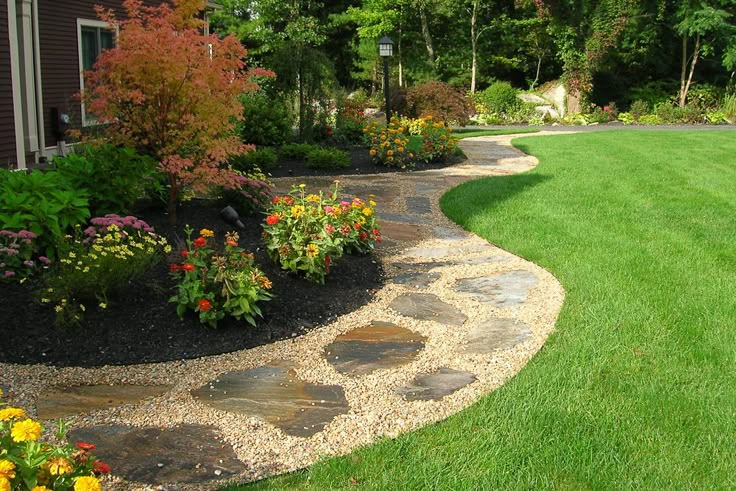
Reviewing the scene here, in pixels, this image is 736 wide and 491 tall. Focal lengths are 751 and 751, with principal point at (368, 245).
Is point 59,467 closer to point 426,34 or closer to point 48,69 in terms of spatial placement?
point 48,69

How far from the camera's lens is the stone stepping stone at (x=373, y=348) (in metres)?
3.58

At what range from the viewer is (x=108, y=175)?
16.5 feet

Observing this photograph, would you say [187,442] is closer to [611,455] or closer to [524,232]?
[611,455]

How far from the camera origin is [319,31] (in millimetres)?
24875

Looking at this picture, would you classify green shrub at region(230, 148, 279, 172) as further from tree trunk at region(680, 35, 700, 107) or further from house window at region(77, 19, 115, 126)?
tree trunk at region(680, 35, 700, 107)

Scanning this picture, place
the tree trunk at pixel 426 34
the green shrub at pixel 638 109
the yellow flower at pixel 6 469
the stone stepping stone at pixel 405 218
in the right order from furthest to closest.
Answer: the tree trunk at pixel 426 34 → the green shrub at pixel 638 109 → the stone stepping stone at pixel 405 218 → the yellow flower at pixel 6 469

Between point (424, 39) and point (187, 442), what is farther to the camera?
point (424, 39)

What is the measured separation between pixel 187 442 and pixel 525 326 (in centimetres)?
203

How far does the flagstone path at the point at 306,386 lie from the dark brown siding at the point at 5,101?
5173 millimetres

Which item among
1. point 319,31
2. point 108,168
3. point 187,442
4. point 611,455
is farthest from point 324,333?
point 319,31

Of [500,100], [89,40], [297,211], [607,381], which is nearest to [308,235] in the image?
[297,211]

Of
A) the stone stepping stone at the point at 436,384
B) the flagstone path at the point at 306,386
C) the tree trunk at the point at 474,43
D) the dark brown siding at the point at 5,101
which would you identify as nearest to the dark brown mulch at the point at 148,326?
the flagstone path at the point at 306,386

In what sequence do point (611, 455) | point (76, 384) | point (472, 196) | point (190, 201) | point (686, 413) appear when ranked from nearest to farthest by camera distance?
1. point (611, 455)
2. point (686, 413)
3. point (76, 384)
4. point (190, 201)
5. point (472, 196)

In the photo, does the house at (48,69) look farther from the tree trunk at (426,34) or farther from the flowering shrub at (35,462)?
the tree trunk at (426,34)
